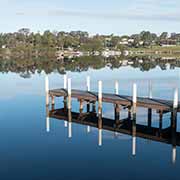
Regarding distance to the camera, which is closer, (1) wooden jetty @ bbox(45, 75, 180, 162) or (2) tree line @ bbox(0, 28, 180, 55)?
(1) wooden jetty @ bbox(45, 75, 180, 162)

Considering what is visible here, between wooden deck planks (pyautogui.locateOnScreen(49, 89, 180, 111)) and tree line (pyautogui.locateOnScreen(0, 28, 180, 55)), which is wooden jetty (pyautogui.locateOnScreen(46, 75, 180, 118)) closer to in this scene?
wooden deck planks (pyautogui.locateOnScreen(49, 89, 180, 111))

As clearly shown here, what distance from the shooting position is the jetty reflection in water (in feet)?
59.2

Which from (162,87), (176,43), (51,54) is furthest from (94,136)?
(176,43)

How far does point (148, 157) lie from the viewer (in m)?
15.9

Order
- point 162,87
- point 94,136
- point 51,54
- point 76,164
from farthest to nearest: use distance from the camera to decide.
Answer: point 51,54 → point 162,87 → point 94,136 → point 76,164

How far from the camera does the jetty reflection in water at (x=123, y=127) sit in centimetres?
1804

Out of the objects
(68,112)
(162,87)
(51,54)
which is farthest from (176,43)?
(68,112)

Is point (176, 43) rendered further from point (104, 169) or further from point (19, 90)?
point (104, 169)

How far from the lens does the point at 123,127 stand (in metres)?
20.2

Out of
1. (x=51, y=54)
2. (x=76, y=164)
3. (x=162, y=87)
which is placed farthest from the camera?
(x=51, y=54)

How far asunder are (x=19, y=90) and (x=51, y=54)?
74.6 m

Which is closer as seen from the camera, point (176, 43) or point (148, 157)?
point (148, 157)

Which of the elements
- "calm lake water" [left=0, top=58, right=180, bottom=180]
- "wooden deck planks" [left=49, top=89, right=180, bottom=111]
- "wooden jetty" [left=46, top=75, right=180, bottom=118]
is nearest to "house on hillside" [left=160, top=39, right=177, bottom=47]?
"wooden jetty" [left=46, top=75, right=180, bottom=118]

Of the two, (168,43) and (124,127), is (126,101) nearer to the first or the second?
(124,127)
